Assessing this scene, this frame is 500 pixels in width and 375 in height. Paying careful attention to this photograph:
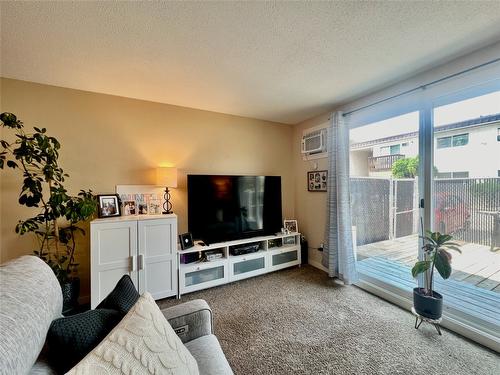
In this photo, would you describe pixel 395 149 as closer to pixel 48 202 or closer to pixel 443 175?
pixel 443 175

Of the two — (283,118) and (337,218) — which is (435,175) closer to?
(337,218)

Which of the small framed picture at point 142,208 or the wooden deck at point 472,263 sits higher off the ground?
the small framed picture at point 142,208

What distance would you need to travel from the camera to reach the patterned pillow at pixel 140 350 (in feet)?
1.91

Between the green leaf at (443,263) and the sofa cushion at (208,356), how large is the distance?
1849mm

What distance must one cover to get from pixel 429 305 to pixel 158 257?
260 cm

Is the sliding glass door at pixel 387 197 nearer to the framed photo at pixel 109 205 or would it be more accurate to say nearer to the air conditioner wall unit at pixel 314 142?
the air conditioner wall unit at pixel 314 142

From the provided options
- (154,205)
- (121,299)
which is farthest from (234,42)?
(154,205)

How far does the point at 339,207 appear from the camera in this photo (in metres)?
2.65

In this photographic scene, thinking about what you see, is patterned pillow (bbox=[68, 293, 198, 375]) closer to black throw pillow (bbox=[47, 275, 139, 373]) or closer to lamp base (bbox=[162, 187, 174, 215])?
black throw pillow (bbox=[47, 275, 139, 373])

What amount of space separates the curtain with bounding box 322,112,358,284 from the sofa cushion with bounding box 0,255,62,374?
2.65 metres

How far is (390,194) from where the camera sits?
93.4 inches

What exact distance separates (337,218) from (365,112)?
53.2 inches

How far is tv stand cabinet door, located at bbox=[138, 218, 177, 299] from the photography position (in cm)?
221

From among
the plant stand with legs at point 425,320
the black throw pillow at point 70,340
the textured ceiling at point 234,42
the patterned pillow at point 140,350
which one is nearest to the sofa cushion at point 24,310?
the black throw pillow at point 70,340
